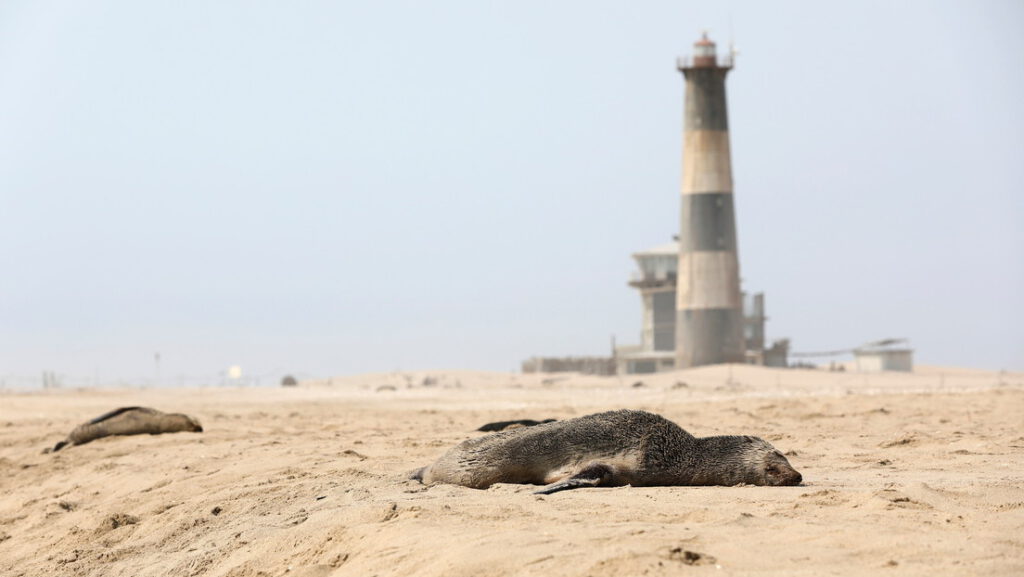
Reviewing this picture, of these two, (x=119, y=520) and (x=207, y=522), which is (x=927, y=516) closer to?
(x=207, y=522)

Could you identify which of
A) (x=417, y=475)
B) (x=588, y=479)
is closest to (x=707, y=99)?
(x=417, y=475)

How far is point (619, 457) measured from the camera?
8.52 metres

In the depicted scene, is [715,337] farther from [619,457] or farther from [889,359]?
[619,457]

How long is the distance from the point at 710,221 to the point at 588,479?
3728 cm

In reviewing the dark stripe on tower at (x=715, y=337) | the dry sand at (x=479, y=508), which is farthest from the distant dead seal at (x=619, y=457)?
the dark stripe on tower at (x=715, y=337)

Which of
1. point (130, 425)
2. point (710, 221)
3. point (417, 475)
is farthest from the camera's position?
point (710, 221)

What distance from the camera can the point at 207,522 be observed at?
9.02m

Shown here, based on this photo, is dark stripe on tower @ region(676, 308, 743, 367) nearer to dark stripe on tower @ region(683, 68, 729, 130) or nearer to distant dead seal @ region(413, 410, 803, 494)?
dark stripe on tower @ region(683, 68, 729, 130)

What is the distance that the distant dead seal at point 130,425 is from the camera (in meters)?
15.3

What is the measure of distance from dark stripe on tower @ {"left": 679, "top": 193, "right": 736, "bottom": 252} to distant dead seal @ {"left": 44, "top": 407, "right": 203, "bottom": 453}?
31.1 metres

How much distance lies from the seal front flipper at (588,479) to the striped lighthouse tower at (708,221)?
36846mm

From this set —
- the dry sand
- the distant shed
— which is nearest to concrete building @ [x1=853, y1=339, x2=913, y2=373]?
the distant shed

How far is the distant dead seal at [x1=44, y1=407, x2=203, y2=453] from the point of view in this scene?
1534 cm

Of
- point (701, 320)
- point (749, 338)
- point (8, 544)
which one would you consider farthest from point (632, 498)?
point (749, 338)
